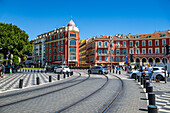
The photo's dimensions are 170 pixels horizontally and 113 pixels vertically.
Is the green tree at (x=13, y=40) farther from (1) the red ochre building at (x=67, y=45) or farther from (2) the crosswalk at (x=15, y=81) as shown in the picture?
(1) the red ochre building at (x=67, y=45)

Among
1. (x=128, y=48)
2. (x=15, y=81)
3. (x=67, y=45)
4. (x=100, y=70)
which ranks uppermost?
(x=67, y=45)

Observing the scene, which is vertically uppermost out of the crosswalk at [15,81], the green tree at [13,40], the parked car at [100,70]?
the green tree at [13,40]

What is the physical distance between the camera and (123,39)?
2361 inches

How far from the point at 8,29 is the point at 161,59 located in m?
51.1

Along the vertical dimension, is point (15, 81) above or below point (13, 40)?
below

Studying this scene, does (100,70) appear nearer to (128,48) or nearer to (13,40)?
(13,40)

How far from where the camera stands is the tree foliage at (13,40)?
3123cm

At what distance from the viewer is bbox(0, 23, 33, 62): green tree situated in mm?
31230

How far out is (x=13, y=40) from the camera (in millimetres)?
31766

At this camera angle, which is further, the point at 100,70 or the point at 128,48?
the point at 128,48

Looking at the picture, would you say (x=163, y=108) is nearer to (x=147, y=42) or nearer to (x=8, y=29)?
(x=8, y=29)

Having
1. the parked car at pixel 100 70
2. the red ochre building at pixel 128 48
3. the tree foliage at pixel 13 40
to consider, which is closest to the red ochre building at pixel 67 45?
the red ochre building at pixel 128 48

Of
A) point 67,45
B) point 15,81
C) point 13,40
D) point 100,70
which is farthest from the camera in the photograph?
point 67,45

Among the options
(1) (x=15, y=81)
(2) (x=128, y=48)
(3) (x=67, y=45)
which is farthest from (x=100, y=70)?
(2) (x=128, y=48)
